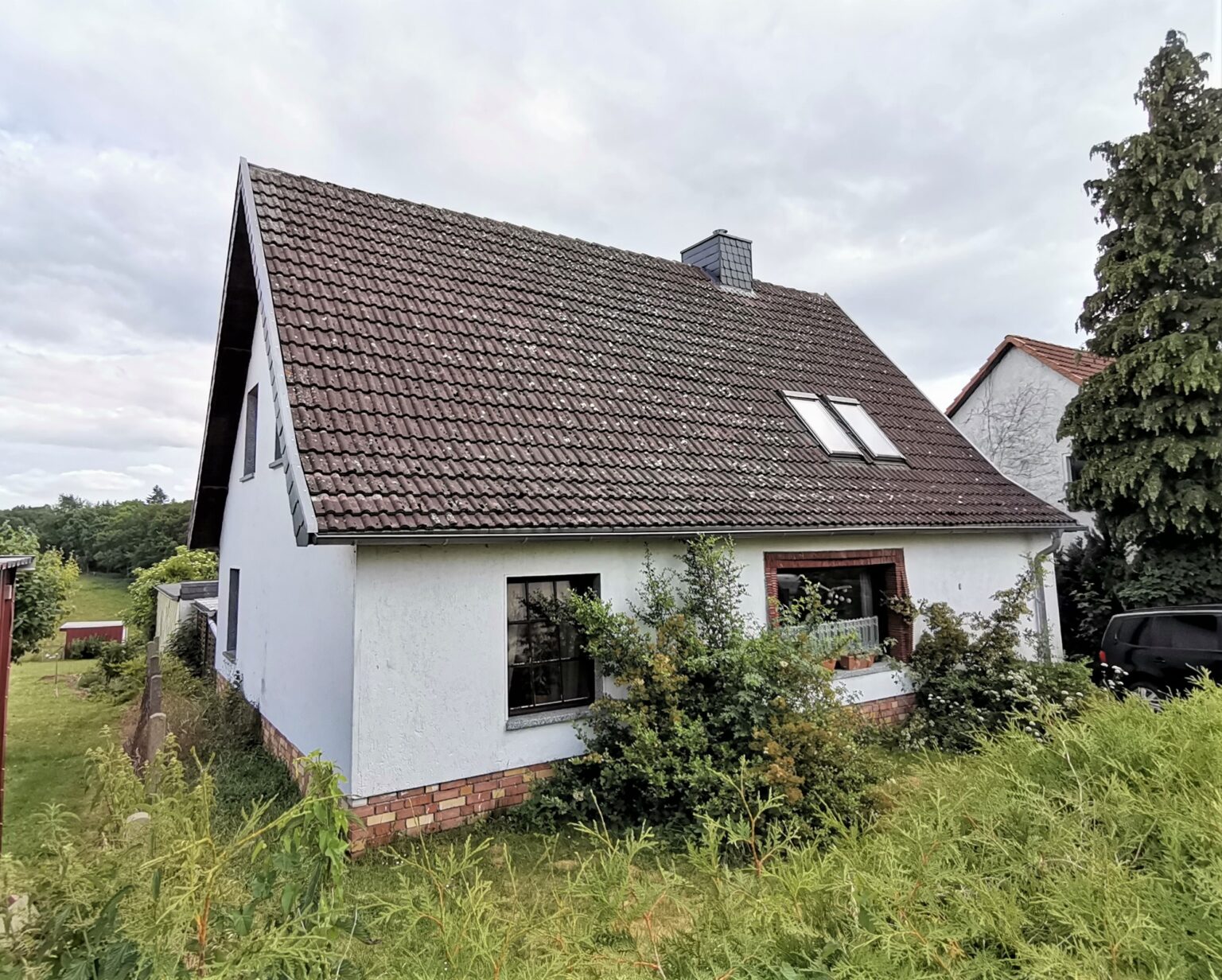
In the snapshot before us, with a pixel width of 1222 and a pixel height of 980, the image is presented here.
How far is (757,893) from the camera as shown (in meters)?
2.19

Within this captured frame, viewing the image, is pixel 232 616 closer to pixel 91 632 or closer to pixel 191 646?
pixel 191 646

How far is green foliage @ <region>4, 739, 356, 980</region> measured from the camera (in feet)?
4.88

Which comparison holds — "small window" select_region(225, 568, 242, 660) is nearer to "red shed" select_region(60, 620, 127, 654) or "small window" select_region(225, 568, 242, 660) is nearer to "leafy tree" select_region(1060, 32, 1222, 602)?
"leafy tree" select_region(1060, 32, 1222, 602)

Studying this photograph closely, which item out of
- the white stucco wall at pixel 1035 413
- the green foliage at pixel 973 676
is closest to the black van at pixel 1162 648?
the green foliage at pixel 973 676

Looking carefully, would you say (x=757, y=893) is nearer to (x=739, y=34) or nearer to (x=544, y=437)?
(x=544, y=437)

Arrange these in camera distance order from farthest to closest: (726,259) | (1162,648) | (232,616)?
(726,259), (232,616), (1162,648)

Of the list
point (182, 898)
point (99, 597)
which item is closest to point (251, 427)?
point (182, 898)

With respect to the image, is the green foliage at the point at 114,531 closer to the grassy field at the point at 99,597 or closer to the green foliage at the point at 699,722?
the grassy field at the point at 99,597

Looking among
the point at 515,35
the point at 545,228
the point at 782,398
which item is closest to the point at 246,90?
the point at 515,35

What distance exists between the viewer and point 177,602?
52.6 ft

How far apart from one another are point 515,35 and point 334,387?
15.4 feet

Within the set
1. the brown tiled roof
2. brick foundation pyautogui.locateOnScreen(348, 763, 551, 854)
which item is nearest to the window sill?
brick foundation pyautogui.locateOnScreen(348, 763, 551, 854)

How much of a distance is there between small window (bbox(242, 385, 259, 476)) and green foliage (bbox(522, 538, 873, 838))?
5.96m

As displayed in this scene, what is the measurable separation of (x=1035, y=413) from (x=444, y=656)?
688 inches
